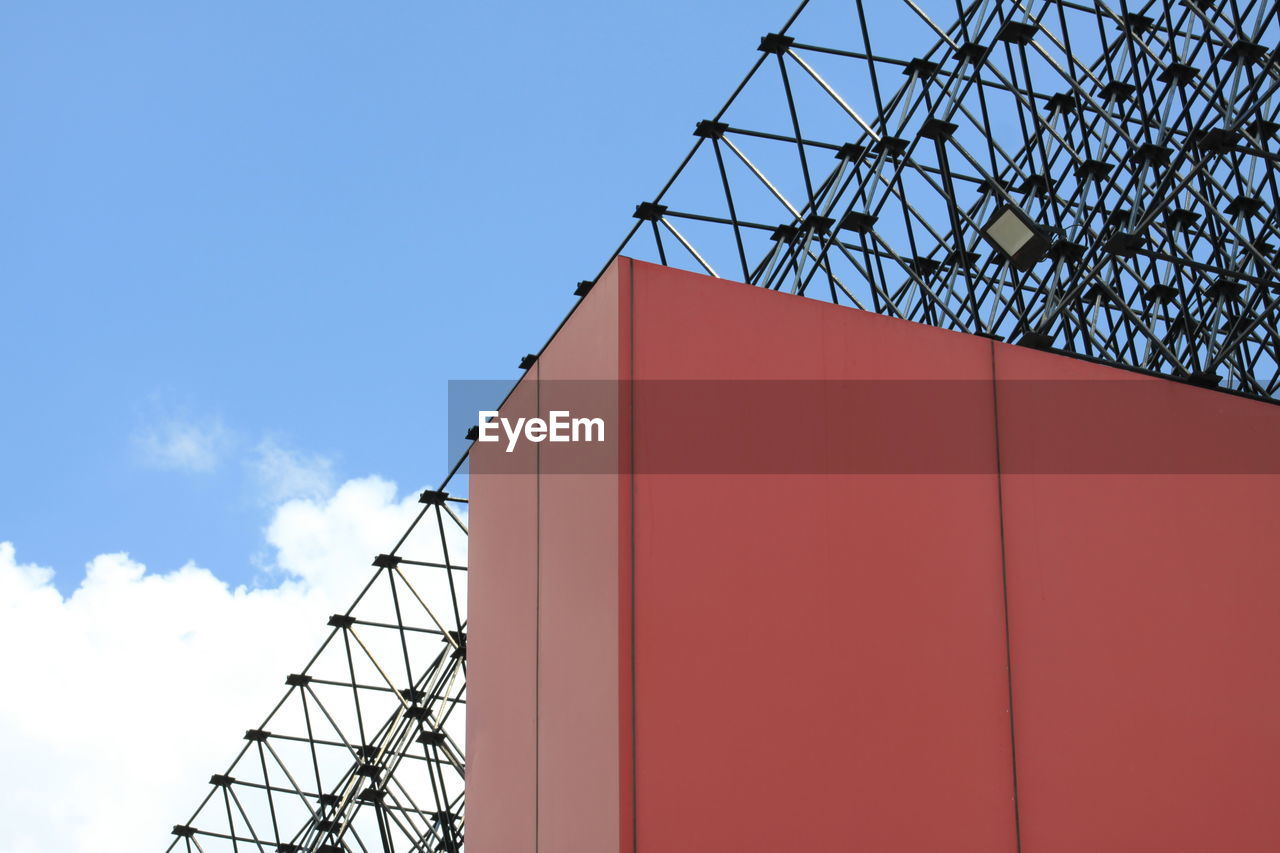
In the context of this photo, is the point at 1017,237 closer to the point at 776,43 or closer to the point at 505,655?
the point at 776,43

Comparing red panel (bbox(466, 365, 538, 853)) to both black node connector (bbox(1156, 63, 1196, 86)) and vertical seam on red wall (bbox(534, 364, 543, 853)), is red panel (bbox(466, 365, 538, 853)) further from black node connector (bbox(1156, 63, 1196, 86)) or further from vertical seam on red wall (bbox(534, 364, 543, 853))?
black node connector (bbox(1156, 63, 1196, 86))

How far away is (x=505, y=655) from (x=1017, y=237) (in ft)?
19.4

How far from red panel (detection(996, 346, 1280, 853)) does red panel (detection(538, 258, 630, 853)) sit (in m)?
3.30

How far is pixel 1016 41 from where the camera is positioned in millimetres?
19031

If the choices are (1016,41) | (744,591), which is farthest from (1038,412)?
(1016,41)

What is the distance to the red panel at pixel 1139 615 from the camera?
13.0m

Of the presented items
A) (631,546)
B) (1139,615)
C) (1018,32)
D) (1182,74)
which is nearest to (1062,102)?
(1182,74)

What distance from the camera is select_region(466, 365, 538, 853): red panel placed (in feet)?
45.3

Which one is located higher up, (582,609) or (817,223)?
(817,223)

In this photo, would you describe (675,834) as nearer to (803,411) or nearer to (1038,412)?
(803,411)

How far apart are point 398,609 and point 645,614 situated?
13.4 meters

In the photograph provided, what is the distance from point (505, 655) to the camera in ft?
47.6

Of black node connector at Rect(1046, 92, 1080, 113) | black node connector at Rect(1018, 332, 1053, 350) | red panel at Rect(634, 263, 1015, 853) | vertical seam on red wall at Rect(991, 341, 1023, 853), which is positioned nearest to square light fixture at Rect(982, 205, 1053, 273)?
black node connector at Rect(1018, 332, 1053, 350)

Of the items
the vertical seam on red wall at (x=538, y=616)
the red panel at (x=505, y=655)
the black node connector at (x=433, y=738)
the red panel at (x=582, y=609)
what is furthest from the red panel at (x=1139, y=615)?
the black node connector at (x=433, y=738)
